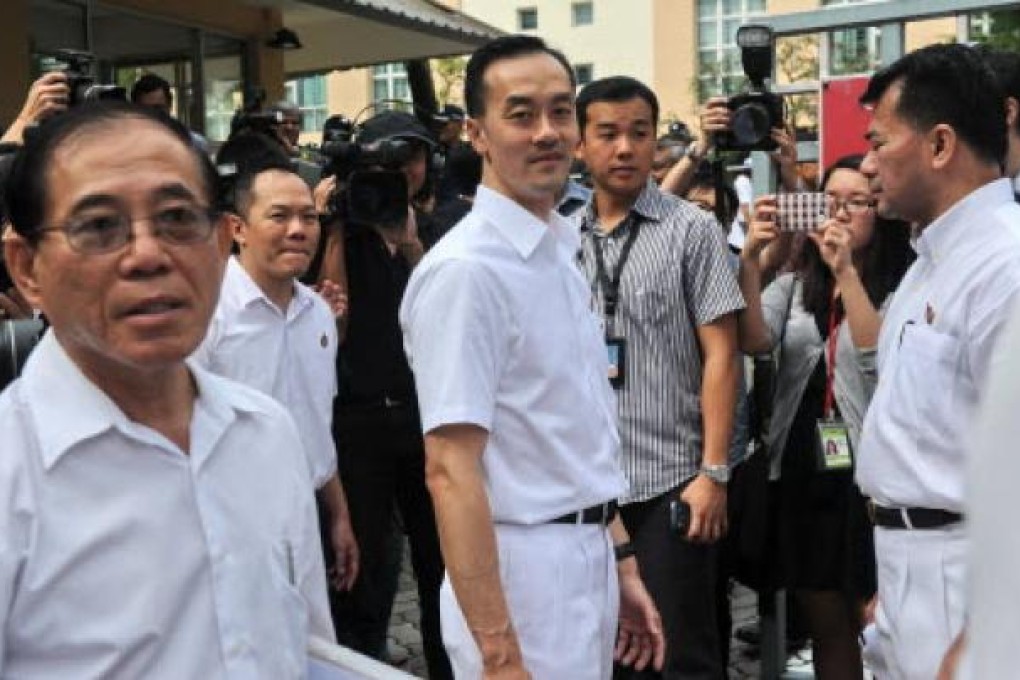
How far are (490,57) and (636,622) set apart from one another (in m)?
1.28

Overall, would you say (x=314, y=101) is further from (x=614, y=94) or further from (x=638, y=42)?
(x=614, y=94)

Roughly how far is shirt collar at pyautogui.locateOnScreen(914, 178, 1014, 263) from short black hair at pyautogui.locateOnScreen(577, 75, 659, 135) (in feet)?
4.09

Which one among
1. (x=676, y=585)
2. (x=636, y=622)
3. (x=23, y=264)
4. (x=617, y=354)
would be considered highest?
(x=23, y=264)

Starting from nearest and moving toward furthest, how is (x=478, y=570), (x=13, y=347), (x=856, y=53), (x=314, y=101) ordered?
(x=478, y=570) → (x=13, y=347) → (x=856, y=53) → (x=314, y=101)

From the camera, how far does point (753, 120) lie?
3.97 m

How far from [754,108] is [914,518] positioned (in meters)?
1.72

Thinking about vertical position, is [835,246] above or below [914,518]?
above

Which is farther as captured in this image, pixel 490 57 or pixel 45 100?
pixel 45 100

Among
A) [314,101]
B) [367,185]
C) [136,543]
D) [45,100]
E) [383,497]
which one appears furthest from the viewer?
[314,101]

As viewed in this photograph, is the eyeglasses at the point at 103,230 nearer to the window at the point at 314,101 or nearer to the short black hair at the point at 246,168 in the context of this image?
the short black hair at the point at 246,168

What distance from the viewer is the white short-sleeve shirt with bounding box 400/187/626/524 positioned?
7.67 feet

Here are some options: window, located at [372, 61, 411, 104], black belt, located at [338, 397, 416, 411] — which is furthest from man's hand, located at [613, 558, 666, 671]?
window, located at [372, 61, 411, 104]

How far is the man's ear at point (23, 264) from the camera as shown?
5.32ft

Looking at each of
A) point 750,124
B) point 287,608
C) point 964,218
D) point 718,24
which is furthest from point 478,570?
point 718,24
